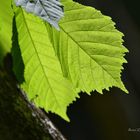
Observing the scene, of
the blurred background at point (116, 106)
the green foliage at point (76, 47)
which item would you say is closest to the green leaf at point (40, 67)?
the green foliage at point (76, 47)

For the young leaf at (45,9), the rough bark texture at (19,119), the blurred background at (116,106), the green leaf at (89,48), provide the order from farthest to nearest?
the blurred background at (116,106), the rough bark texture at (19,119), the green leaf at (89,48), the young leaf at (45,9)

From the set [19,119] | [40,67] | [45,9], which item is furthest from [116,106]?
[45,9]

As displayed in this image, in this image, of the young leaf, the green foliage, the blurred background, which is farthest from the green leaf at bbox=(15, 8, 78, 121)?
the blurred background

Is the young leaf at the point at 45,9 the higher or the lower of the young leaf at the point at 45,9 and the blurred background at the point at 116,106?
the higher

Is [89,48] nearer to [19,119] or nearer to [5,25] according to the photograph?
[5,25]

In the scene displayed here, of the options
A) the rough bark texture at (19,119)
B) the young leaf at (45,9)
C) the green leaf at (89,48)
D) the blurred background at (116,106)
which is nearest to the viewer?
the young leaf at (45,9)

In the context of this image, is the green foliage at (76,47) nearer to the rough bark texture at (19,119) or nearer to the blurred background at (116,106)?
the rough bark texture at (19,119)

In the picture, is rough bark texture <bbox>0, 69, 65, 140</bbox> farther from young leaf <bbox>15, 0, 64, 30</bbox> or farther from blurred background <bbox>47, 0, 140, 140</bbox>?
blurred background <bbox>47, 0, 140, 140</bbox>
